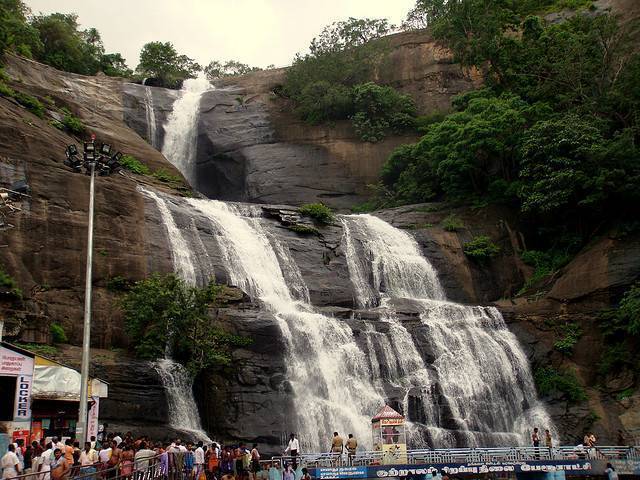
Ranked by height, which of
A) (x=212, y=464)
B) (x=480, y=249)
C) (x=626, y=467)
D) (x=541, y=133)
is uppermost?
(x=541, y=133)

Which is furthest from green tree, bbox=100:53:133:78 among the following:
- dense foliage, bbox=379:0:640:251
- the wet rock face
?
dense foliage, bbox=379:0:640:251

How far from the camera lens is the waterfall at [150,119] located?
2334 inches

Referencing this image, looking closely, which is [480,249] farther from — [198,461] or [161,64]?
[161,64]

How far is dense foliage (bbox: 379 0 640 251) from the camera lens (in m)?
42.3

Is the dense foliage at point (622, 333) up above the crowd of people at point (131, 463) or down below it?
above

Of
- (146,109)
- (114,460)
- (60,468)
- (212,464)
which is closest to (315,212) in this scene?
(146,109)

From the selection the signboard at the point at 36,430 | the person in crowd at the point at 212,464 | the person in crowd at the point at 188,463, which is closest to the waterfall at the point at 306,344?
the person in crowd at the point at 212,464

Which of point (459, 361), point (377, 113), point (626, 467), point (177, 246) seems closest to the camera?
point (626, 467)

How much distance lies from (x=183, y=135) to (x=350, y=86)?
17134 millimetres

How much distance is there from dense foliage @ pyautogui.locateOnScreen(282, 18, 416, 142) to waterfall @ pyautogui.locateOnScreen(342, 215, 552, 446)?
22626 millimetres

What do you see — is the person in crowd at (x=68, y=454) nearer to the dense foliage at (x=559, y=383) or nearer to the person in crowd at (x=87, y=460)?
the person in crowd at (x=87, y=460)

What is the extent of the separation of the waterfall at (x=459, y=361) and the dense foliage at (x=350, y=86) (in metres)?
22.6

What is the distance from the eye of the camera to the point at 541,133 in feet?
147

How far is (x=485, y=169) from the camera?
166 ft
